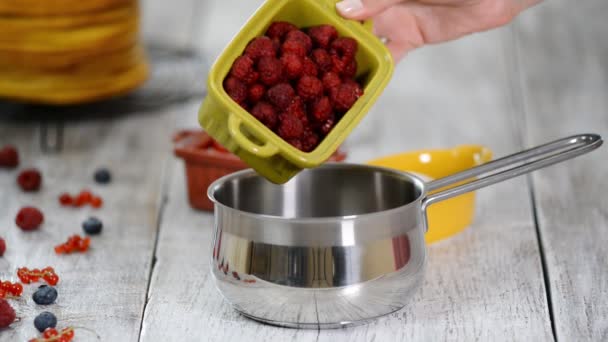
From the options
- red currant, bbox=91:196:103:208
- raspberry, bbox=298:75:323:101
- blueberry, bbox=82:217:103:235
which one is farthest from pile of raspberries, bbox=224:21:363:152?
red currant, bbox=91:196:103:208

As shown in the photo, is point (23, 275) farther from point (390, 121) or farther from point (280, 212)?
point (390, 121)

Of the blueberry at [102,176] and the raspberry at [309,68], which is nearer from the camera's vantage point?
the raspberry at [309,68]

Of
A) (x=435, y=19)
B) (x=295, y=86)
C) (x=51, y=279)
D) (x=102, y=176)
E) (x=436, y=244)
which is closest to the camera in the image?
(x=295, y=86)

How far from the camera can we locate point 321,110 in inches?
47.4

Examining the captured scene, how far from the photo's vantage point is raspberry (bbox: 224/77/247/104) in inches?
47.4

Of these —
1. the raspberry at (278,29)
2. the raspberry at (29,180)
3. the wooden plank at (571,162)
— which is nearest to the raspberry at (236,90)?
the raspberry at (278,29)

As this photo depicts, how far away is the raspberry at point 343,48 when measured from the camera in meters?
1.25

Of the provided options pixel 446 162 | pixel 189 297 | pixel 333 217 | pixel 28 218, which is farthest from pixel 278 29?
pixel 28 218

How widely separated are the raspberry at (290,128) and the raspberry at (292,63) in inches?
2.9

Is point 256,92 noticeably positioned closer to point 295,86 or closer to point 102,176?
point 295,86

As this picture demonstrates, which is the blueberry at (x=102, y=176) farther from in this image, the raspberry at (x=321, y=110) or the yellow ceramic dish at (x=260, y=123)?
the raspberry at (x=321, y=110)

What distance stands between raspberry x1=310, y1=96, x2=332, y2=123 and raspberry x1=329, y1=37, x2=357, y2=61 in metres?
0.08

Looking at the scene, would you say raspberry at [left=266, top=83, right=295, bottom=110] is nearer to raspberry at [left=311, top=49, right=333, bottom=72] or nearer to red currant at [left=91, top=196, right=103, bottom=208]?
raspberry at [left=311, top=49, right=333, bottom=72]

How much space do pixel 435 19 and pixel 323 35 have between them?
414mm
